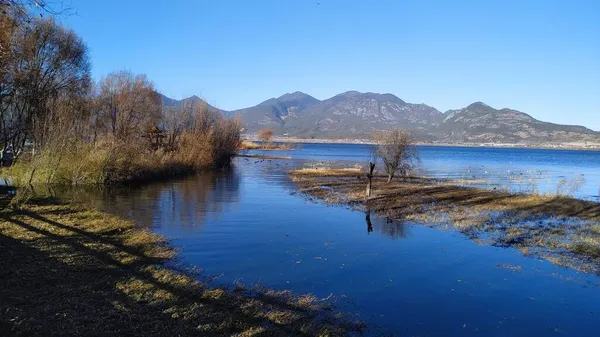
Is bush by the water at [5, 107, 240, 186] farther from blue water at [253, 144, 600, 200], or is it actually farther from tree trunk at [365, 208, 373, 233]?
blue water at [253, 144, 600, 200]

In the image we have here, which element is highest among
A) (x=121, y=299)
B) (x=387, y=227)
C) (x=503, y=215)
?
(x=121, y=299)

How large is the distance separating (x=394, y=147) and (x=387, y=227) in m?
19.1

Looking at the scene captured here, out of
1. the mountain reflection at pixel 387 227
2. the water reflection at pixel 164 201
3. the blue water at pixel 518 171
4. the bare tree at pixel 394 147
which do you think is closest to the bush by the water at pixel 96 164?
the water reflection at pixel 164 201

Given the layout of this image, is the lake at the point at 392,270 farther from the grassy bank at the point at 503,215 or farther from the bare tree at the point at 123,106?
the bare tree at the point at 123,106

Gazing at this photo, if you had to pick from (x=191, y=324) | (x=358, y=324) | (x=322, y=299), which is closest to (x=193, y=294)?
(x=191, y=324)

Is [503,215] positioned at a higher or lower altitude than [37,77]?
lower

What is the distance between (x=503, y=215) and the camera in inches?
821

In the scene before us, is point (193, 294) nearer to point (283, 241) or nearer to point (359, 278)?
point (359, 278)

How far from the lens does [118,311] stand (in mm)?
7496

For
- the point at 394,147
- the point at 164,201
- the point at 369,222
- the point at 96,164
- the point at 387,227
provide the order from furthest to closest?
the point at 394,147 < the point at 96,164 < the point at 164,201 < the point at 369,222 < the point at 387,227

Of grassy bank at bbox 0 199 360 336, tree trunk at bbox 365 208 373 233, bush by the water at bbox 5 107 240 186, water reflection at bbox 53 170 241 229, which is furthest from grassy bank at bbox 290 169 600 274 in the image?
bush by the water at bbox 5 107 240 186

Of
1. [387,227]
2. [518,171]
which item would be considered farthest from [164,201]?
[518,171]

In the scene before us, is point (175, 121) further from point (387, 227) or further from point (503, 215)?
point (503, 215)

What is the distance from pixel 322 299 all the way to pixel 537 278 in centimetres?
663
